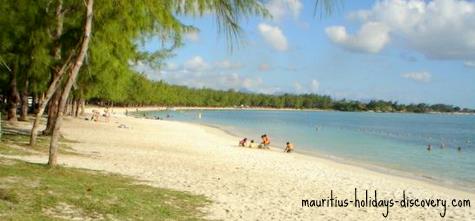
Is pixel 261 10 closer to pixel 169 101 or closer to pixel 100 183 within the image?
pixel 100 183

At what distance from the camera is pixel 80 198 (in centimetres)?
982

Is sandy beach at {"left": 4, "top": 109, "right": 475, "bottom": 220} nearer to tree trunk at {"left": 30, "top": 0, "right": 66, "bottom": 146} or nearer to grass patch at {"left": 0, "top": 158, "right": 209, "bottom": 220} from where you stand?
grass patch at {"left": 0, "top": 158, "right": 209, "bottom": 220}

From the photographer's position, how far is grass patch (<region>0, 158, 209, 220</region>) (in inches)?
344

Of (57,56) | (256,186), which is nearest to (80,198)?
(256,186)

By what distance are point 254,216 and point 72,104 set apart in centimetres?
4713

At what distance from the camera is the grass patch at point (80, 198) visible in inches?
344

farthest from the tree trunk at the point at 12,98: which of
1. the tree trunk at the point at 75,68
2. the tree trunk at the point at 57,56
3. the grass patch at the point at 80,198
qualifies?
the grass patch at the point at 80,198

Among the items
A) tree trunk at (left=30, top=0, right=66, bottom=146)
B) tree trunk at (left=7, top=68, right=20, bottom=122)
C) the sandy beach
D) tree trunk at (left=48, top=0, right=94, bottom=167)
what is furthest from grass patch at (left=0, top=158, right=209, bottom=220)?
tree trunk at (left=7, top=68, right=20, bottom=122)

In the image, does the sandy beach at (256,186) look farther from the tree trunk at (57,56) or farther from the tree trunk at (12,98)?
the tree trunk at (12,98)

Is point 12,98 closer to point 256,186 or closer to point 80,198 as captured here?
point 256,186

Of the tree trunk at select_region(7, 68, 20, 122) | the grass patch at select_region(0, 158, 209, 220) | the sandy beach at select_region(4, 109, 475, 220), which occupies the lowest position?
the sandy beach at select_region(4, 109, 475, 220)

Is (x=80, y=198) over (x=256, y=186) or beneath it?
over

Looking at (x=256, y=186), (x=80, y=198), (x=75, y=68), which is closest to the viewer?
(x=80, y=198)

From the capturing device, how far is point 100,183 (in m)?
11.7
